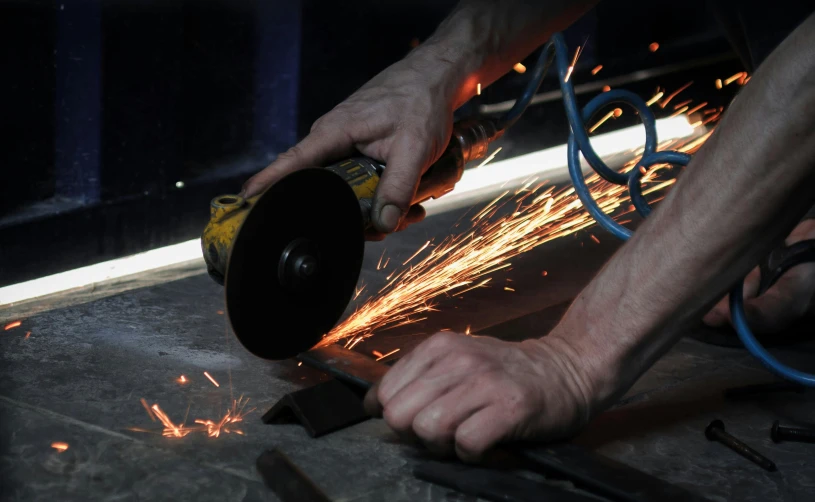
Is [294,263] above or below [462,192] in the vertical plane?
above

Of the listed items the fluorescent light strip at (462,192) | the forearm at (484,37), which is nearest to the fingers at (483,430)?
the forearm at (484,37)

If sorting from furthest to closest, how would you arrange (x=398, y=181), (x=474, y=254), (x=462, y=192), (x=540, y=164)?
(x=540, y=164)
(x=462, y=192)
(x=474, y=254)
(x=398, y=181)

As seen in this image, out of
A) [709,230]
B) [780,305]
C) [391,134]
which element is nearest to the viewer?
[709,230]

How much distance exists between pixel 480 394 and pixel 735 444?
0.58m

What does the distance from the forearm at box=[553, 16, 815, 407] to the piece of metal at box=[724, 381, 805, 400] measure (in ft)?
1.33

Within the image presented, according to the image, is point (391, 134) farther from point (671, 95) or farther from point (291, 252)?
point (671, 95)

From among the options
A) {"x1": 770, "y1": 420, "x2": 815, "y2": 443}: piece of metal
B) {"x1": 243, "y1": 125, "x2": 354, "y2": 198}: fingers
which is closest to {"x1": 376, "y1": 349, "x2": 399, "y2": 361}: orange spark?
{"x1": 243, "y1": 125, "x2": 354, "y2": 198}: fingers

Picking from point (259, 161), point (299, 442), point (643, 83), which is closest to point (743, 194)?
point (299, 442)

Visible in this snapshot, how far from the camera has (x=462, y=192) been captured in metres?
4.17

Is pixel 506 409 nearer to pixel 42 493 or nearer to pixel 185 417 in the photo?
pixel 185 417

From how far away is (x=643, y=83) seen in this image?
5.65m

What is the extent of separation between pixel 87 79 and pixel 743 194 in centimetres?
237

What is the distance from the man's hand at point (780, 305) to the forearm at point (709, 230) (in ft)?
2.31

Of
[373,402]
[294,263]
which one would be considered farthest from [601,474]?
[294,263]
